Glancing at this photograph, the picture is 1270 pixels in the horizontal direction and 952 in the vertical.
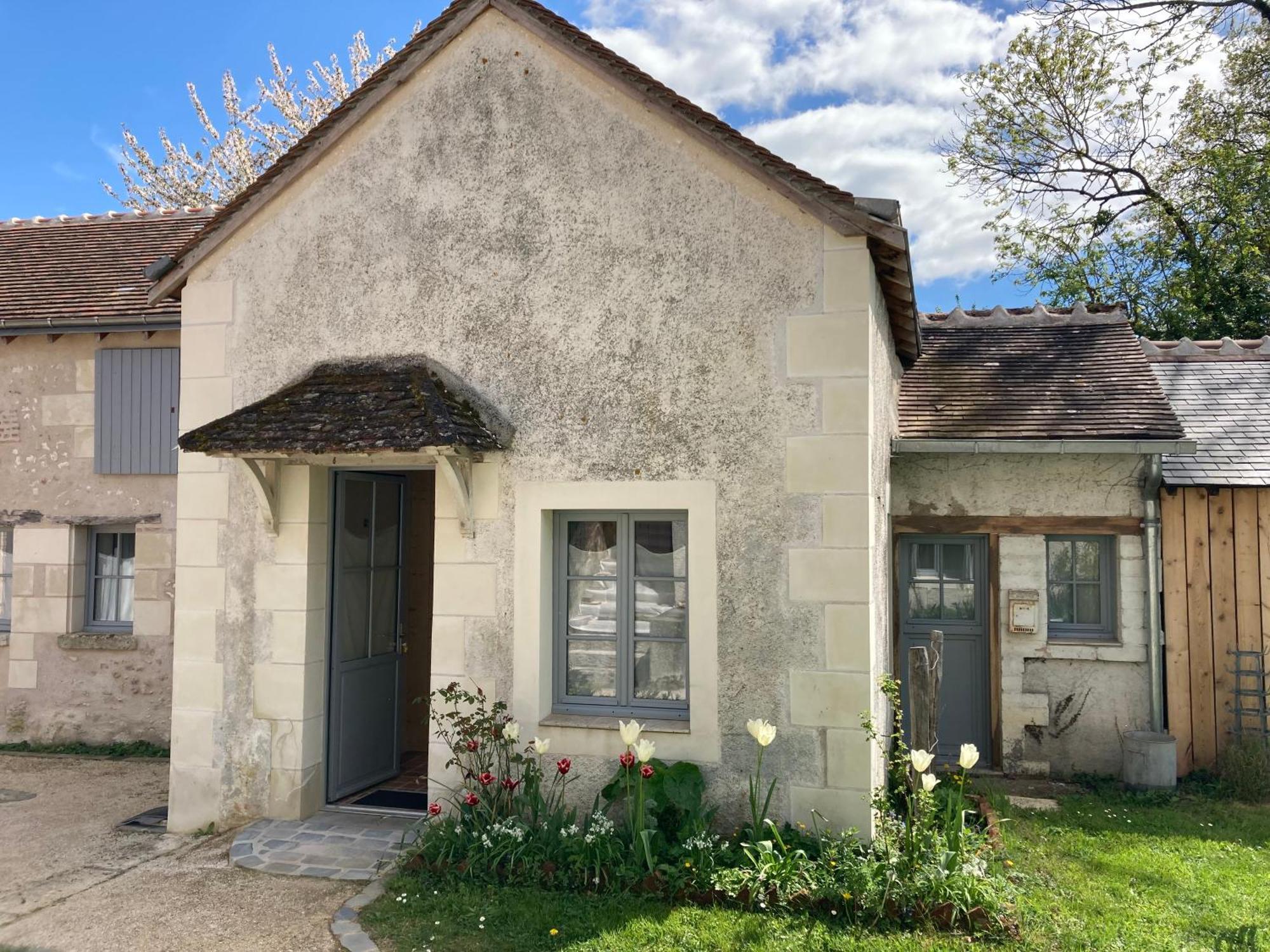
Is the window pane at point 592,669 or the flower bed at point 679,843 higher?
the window pane at point 592,669

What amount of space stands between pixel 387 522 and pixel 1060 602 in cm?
614

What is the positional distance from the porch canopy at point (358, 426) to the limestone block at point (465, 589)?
267 millimetres

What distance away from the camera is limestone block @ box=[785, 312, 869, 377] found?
5652 millimetres

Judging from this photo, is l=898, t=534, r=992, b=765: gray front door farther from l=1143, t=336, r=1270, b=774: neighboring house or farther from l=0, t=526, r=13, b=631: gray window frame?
l=0, t=526, r=13, b=631: gray window frame

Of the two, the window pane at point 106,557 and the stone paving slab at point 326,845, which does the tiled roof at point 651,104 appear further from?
the window pane at point 106,557

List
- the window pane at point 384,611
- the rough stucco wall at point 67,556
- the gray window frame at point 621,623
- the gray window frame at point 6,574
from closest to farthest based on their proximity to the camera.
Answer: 1. the gray window frame at point 621,623
2. the window pane at point 384,611
3. the rough stucco wall at point 67,556
4. the gray window frame at point 6,574

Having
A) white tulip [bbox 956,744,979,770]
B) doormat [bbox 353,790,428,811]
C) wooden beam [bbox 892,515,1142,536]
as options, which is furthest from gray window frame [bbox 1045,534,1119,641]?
doormat [bbox 353,790,428,811]

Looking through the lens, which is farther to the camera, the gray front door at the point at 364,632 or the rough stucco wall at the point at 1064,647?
the rough stucco wall at the point at 1064,647

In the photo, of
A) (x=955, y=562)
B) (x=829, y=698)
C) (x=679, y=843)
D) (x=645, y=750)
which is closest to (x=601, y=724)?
(x=645, y=750)

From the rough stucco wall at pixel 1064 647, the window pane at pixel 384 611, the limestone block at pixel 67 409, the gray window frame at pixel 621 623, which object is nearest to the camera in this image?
the gray window frame at pixel 621 623

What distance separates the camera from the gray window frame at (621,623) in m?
6.06

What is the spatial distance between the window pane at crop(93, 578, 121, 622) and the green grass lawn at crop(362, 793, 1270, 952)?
626 centimetres

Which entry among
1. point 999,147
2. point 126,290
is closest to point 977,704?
point 126,290

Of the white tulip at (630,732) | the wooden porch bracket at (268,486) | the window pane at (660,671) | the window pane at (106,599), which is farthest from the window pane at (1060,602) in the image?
the window pane at (106,599)
